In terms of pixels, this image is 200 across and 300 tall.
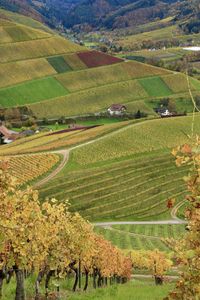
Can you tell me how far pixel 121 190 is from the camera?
87.6 m

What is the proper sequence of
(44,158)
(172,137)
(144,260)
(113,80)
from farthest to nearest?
(113,80)
(172,137)
(44,158)
(144,260)

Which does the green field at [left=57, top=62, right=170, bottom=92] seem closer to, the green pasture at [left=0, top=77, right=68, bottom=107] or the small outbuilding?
the green pasture at [left=0, top=77, right=68, bottom=107]

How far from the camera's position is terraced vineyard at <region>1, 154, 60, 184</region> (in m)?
83.8

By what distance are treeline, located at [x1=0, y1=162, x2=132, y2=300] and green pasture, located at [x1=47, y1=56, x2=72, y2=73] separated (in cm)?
14318

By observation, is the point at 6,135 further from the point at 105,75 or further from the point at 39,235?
the point at 39,235

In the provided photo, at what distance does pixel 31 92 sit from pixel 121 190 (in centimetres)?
8463

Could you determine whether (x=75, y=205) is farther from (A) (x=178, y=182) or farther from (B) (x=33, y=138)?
(B) (x=33, y=138)

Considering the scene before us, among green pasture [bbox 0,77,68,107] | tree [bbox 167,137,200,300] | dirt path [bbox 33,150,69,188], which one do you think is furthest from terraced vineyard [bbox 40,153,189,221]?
green pasture [bbox 0,77,68,107]

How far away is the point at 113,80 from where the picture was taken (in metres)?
182

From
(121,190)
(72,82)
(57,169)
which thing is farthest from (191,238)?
(72,82)

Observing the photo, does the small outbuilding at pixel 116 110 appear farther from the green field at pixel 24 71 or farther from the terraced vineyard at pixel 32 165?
the terraced vineyard at pixel 32 165

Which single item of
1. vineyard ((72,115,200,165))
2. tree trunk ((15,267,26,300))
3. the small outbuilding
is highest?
the small outbuilding

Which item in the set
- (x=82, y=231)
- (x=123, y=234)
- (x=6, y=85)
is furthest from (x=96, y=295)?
(x=6, y=85)

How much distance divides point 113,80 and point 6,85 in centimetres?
3763
